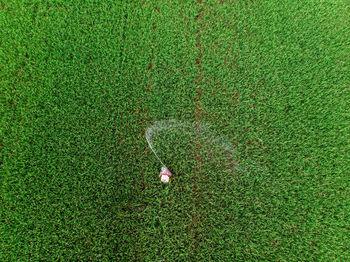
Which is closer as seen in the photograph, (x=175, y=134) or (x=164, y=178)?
(x=164, y=178)

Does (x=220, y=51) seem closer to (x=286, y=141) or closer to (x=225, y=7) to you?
(x=225, y=7)

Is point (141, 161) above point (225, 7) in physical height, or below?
below

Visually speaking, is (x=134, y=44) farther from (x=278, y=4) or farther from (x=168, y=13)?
(x=278, y=4)

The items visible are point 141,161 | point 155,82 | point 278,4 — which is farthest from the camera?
point 278,4

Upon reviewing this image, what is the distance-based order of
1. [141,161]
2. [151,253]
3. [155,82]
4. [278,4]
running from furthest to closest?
[278,4] < [155,82] < [141,161] < [151,253]

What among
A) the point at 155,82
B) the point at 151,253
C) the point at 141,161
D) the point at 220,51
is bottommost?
the point at 151,253

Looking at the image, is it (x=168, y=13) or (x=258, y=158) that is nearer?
(x=258, y=158)

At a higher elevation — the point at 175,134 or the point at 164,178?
Answer: the point at 175,134

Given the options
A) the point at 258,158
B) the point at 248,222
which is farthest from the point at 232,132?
the point at 248,222
